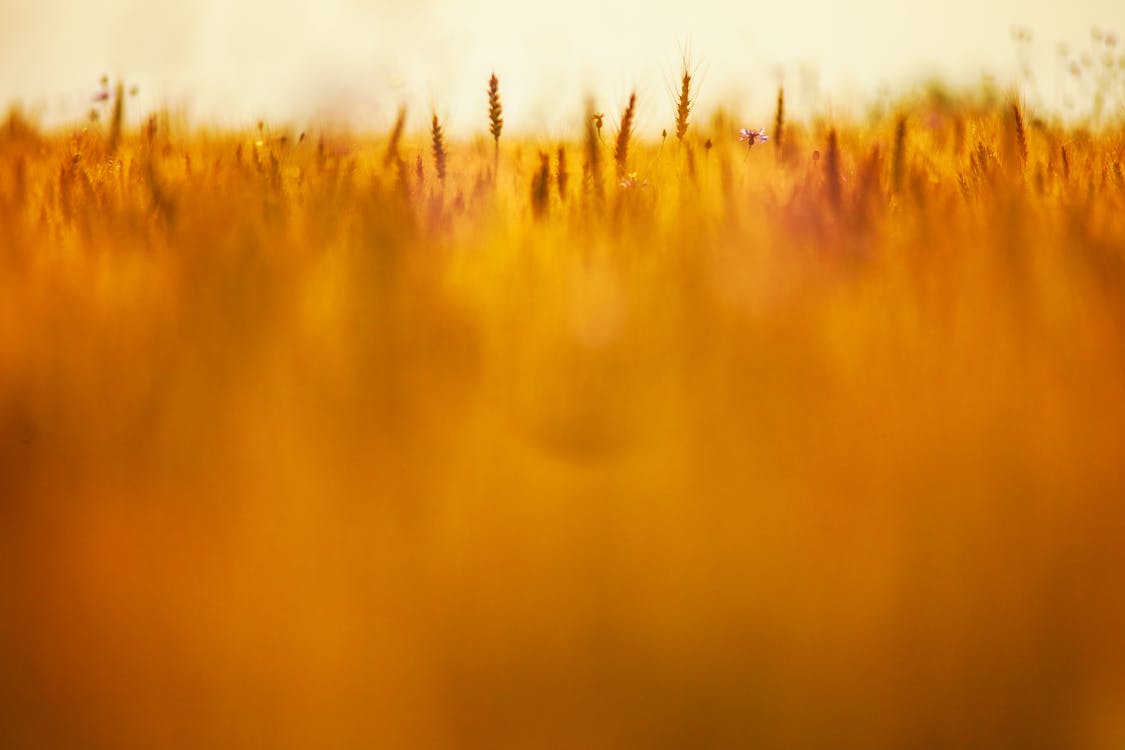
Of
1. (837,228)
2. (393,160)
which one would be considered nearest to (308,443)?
(837,228)

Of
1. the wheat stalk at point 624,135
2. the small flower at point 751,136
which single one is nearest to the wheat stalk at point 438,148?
the wheat stalk at point 624,135

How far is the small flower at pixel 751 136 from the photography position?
1579 millimetres

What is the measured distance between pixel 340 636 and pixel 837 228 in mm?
735

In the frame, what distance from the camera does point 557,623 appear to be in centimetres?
50

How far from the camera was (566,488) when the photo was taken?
574mm

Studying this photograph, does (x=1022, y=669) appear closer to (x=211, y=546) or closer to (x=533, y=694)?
(x=533, y=694)

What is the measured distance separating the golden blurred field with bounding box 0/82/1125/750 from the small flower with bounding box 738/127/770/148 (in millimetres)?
622

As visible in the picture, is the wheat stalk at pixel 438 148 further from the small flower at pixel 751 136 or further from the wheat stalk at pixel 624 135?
the small flower at pixel 751 136

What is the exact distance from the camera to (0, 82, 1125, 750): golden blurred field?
473mm

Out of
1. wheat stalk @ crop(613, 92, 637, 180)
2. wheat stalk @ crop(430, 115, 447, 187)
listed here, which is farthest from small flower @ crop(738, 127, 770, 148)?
wheat stalk @ crop(430, 115, 447, 187)

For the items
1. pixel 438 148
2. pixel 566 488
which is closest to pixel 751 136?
pixel 438 148

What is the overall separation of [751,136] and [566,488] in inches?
47.1

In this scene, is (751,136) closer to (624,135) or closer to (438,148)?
(624,135)

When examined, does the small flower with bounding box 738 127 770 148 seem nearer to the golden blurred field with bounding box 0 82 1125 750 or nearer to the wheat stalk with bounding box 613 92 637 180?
the wheat stalk with bounding box 613 92 637 180
